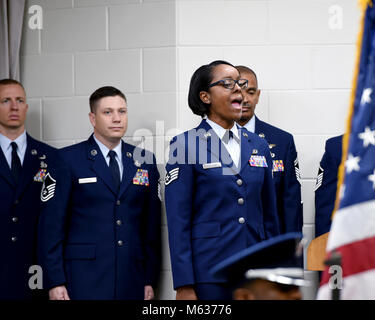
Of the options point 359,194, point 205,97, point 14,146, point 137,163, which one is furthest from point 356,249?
point 14,146

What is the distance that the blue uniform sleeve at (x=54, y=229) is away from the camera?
10.0 feet

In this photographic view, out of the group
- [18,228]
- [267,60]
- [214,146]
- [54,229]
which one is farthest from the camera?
[267,60]

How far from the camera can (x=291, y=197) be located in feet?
10.8

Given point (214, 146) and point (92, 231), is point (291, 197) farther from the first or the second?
point (92, 231)

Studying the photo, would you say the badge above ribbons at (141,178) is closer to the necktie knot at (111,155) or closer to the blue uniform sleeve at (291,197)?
the necktie knot at (111,155)

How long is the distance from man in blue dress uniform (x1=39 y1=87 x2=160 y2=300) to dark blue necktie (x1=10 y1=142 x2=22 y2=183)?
21 centimetres

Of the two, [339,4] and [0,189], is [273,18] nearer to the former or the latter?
[339,4]

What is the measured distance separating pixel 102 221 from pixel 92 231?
0.07 meters

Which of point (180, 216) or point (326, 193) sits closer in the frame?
point (180, 216)

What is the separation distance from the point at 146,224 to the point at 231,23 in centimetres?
124

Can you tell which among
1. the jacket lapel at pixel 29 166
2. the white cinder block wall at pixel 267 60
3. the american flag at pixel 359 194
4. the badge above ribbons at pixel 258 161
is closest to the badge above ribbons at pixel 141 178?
the white cinder block wall at pixel 267 60

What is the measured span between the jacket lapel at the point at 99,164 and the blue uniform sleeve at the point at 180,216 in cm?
58

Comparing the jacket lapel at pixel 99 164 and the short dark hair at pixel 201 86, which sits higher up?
the short dark hair at pixel 201 86
